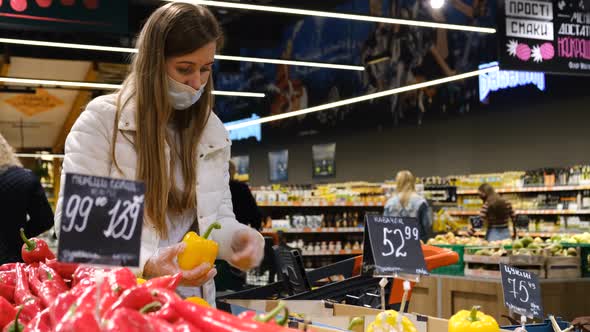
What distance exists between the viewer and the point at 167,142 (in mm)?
2281

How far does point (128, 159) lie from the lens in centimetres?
217

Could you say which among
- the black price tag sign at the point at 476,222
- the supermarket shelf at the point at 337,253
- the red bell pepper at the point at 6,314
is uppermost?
the red bell pepper at the point at 6,314

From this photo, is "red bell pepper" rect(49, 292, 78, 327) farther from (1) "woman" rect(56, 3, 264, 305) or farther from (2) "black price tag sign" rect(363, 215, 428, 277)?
(2) "black price tag sign" rect(363, 215, 428, 277)

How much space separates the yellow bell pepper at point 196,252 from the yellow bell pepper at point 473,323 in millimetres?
629

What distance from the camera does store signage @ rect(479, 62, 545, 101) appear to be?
1373 centimetres

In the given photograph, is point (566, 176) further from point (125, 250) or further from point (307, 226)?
point (125, 250)

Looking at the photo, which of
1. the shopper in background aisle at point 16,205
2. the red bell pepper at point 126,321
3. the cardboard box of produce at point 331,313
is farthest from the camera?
the shopper in background aisle at point 16,205

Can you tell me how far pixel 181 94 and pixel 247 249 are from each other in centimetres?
48

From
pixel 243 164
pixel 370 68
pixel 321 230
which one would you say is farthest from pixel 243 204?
pixel 243 164

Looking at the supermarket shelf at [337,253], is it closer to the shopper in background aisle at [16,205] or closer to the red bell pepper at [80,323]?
the shopper in background aisle at [16,205]

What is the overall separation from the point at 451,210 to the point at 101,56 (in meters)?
6.94

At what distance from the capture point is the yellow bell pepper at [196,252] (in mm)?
1805

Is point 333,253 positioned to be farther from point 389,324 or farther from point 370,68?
point 389,324

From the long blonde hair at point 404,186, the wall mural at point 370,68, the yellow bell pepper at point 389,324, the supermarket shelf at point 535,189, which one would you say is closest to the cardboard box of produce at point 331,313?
the yellow bell pepper at point 389,324
